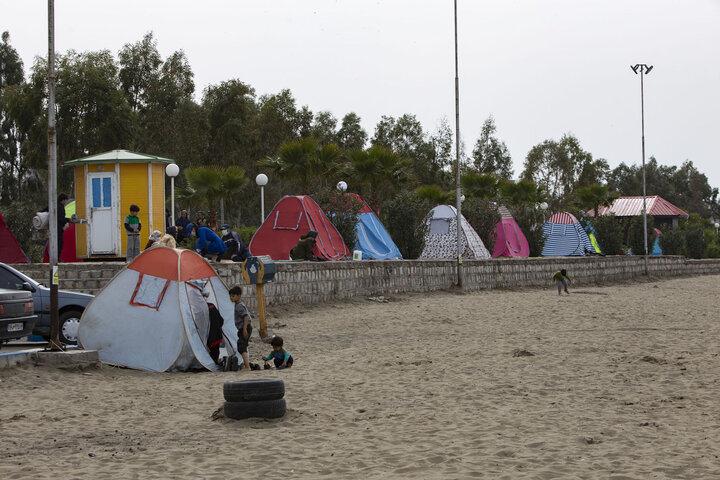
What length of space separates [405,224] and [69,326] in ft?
64.7

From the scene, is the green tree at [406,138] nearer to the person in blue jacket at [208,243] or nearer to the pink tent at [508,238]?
the pink tent at [508,238]

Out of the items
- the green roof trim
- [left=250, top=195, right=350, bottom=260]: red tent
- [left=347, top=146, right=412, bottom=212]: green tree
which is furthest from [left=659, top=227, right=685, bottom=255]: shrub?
the green roof trim

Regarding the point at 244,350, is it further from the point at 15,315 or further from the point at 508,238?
the point at 508,238

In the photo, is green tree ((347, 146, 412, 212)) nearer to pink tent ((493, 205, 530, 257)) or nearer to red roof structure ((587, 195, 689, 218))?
pink tent ((493, 205, 530, 257))

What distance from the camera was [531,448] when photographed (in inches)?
287

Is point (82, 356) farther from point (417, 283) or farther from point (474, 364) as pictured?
point (417, 283)

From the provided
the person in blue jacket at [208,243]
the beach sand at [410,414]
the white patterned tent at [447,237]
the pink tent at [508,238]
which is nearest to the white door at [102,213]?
the person in blue jacket at [208,243]

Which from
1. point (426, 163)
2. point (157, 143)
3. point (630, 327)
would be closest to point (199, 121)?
point (157, 143)

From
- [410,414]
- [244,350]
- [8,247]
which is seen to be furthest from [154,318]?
[8,247]

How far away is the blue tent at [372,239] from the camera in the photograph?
97.9ft

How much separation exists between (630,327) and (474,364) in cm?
599

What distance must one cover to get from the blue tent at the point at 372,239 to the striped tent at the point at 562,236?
14.8 m

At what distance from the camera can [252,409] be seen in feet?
28.2

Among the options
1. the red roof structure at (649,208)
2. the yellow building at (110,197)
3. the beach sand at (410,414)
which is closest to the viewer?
the beach sand at (410,414)
